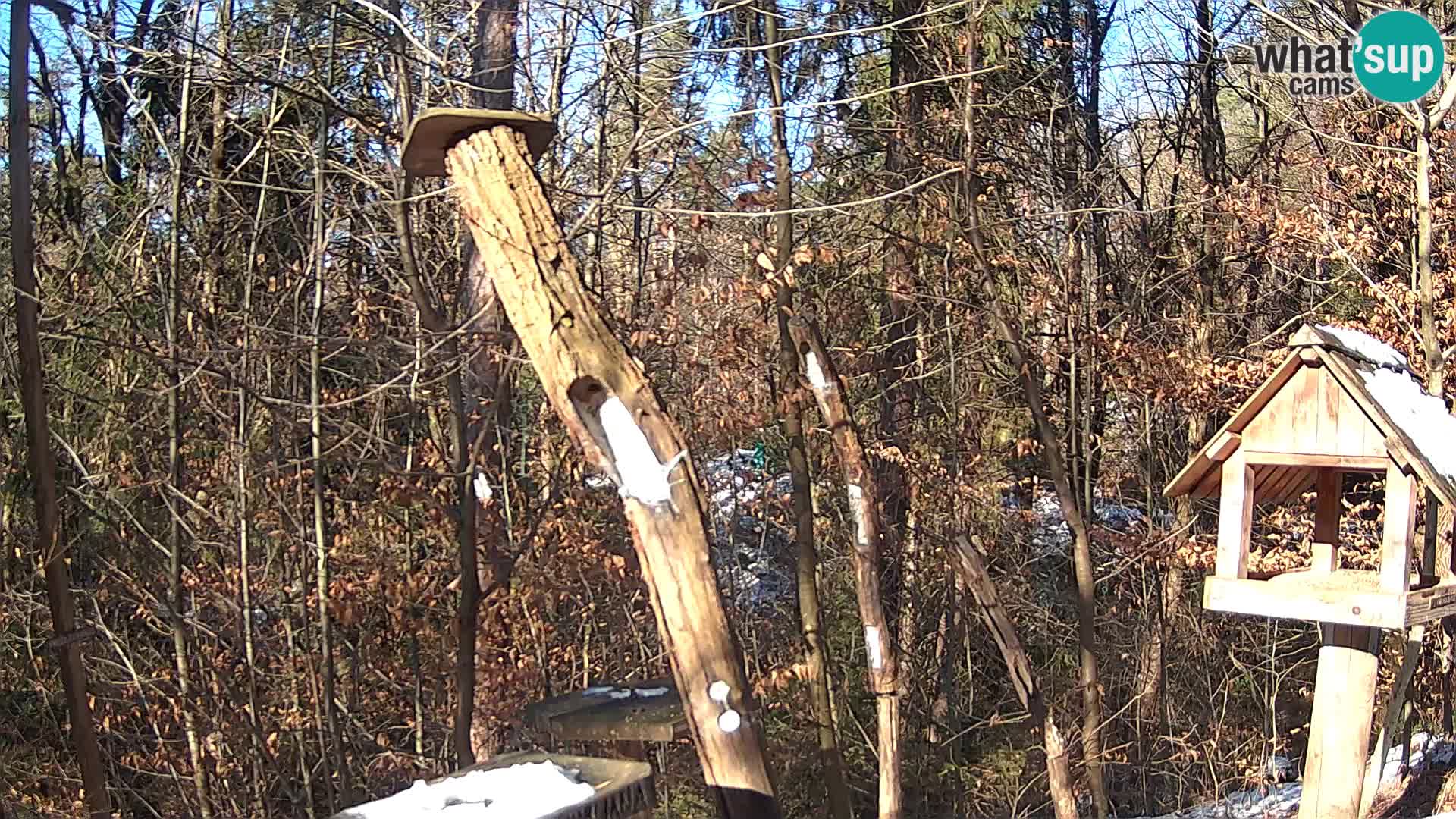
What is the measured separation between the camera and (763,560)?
934 centimetres

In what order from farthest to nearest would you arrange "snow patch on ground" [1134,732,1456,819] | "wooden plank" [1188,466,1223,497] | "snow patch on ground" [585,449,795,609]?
1. "snow patch on ground" [585,449,795,609]
2. "snow patch on ground" [1134,732,1456,819]
3. "wooden plank" [1188,466,1223,497]

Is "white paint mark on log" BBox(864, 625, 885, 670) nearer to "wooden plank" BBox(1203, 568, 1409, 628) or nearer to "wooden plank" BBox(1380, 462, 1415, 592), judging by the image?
"wooden plank" BBox(1203, 568, 1409, 628)

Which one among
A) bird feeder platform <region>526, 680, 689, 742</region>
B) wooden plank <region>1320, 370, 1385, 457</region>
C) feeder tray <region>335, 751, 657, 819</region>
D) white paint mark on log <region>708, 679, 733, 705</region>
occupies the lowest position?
bird feeder platform <region>526, 680, 689, 742</region>

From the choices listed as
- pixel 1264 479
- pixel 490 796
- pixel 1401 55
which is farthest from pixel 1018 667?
pixel 490 796

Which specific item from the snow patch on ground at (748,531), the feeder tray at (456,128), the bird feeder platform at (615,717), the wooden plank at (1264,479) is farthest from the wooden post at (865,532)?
the feeder tray at (456,128)

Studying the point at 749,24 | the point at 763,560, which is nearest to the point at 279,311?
the point at 749,24

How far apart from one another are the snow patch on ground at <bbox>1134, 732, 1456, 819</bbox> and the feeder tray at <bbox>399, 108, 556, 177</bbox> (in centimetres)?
502

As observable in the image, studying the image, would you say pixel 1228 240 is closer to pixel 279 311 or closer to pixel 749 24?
pixel 749 24

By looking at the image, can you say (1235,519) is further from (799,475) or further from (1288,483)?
(799,475)

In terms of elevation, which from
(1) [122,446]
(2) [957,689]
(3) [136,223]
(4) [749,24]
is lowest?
(2) [957,689]

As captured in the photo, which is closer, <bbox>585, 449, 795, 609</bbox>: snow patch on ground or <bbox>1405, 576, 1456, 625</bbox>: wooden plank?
<bbox>1405, 576, 1456, 625</bbox>: wooden plank

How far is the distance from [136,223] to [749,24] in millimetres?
3637

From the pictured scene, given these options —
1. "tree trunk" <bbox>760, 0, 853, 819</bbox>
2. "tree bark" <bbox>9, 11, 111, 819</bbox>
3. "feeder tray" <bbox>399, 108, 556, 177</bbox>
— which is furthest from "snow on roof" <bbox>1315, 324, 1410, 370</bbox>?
"tree bark" <bbox>9, 11, 111, 819</bbox>

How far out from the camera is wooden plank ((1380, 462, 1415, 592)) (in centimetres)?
372
